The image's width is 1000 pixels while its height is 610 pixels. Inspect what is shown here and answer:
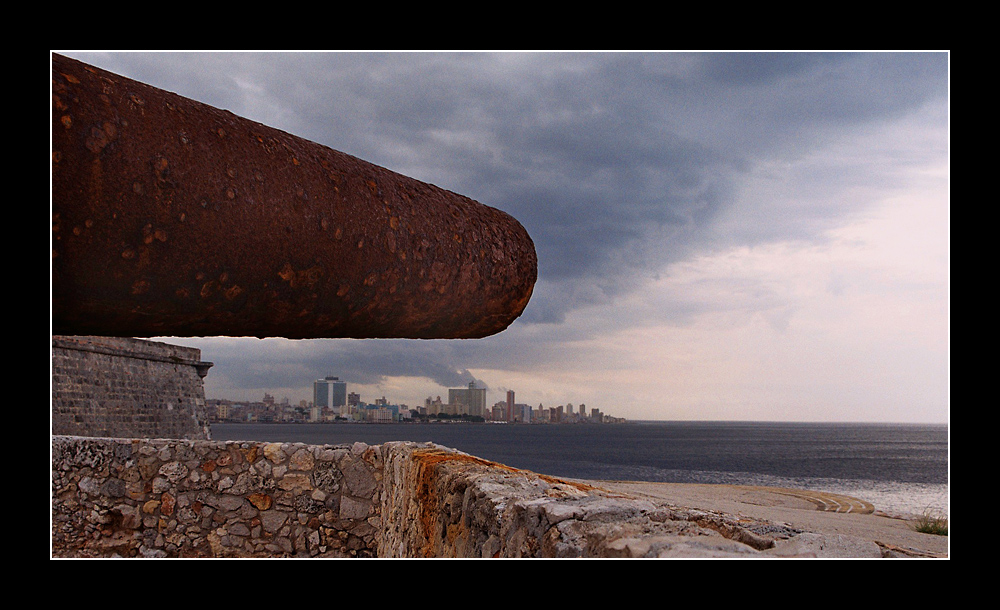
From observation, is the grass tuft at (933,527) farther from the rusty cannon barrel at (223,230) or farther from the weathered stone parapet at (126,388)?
the rusty cannon barrel at (223,230)

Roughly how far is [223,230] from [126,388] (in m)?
14.6

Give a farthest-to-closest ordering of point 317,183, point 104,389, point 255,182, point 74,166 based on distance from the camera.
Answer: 1. point 104,389
2. point 317,183
3. point 255,182
4. point 74,166

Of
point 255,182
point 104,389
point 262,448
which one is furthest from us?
point 104,389

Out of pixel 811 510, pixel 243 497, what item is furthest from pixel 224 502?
pixel 811 510

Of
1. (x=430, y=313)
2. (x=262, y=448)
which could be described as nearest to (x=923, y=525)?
(x=262, y=448)

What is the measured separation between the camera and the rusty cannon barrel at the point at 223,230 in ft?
3.12

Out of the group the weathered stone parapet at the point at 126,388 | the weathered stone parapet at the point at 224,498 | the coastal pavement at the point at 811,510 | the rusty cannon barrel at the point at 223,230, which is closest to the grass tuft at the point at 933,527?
the coastal pavement at the point at 811,510

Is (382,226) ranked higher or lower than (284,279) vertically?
higher

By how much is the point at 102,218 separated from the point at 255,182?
26 cm

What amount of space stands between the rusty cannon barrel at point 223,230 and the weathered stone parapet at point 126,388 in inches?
506

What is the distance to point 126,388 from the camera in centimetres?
1323

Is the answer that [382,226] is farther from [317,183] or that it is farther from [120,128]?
[120,128]

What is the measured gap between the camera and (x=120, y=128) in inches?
38.3

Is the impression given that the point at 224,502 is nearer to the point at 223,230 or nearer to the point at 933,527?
the point at 223,230
